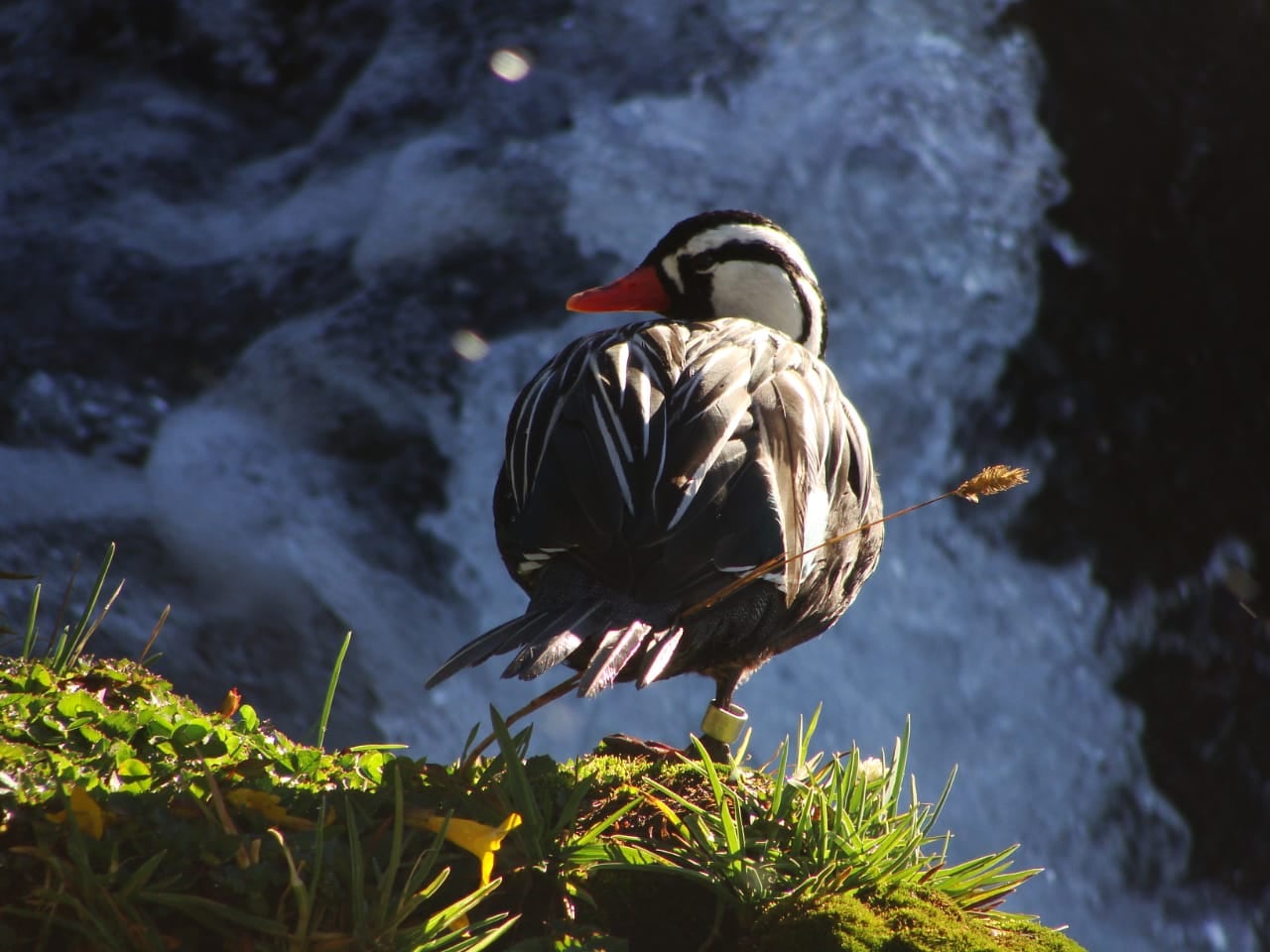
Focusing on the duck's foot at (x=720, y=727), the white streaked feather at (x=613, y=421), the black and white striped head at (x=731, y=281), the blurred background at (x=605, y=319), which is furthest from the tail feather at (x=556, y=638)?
the blurred background at (x=605, y=319)

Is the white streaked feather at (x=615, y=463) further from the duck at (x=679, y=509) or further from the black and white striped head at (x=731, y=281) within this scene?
the black and white striped head at (x=731, y=281)

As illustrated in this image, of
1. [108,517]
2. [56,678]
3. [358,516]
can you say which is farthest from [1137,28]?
[56,678]

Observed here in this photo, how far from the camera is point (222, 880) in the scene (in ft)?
7.11

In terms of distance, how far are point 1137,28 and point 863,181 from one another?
3.61 meters

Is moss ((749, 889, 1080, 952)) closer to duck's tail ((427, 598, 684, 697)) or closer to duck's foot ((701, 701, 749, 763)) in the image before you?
duck's tail ((427, 598, 684, 697))

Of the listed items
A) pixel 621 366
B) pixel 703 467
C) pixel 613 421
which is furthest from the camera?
pixel 621 366

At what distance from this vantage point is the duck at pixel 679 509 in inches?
116

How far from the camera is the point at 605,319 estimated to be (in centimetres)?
1212

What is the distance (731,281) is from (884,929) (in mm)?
3672

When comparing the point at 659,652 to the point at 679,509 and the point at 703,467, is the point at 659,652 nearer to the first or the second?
the point at 679,509

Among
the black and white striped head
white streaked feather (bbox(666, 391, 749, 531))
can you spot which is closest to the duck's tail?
white streaked feather (bbox(666, 391, 749, 531))

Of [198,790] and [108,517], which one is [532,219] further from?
[198,790]

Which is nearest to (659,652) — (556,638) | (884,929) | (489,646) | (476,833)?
(556,638)

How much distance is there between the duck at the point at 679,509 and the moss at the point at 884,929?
0.60 meters
